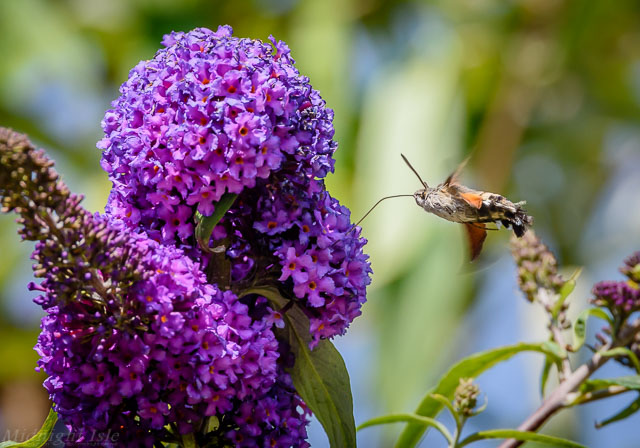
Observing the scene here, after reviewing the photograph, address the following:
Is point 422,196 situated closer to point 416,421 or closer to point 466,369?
point 466,369

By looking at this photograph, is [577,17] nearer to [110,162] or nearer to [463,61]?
[463,61]

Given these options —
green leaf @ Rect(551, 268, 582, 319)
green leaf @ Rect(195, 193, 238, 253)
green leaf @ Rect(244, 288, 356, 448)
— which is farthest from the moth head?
green leaf @ Rect(195, 193, 238, 253)

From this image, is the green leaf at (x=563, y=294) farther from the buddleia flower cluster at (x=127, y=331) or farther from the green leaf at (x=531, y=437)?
the buddleia flower cluster at (x=127, y=331)

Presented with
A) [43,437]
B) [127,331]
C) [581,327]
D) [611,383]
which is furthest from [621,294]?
[43,437]

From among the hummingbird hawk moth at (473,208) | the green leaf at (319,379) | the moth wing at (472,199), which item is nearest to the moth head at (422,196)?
the hummingbird hawk moth at (473,208)

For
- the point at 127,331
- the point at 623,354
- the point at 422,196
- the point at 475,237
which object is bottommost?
the point at 127,331

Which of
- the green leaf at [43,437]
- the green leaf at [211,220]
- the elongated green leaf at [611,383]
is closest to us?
the green leaf at [211,220]

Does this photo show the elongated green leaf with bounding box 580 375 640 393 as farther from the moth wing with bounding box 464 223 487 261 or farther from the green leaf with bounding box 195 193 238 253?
the green leaf with bounding box 195 193 238 253
